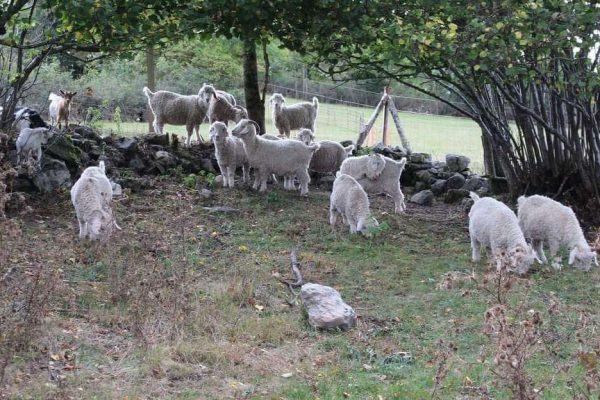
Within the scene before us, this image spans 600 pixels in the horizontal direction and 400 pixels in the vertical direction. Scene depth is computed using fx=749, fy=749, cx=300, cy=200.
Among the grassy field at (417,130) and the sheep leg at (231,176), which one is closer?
the sheep leg at (231,176)

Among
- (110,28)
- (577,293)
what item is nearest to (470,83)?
(577,293)

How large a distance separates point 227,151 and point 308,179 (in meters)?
1.45

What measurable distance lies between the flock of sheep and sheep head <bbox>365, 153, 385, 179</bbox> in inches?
0.6

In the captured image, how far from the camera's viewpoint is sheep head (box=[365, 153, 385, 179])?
11719mm

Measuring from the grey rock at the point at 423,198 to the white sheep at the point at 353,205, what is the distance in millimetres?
3271

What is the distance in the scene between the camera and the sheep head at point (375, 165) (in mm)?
11719

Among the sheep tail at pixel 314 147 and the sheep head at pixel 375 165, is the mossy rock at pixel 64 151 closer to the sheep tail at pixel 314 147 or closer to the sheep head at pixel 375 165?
the sheep tail at pixel 314 147

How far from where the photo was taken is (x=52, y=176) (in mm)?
11266

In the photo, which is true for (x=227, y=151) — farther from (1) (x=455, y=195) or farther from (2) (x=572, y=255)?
(2) (x=572, y=255)

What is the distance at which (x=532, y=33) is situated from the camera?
30.5 feet

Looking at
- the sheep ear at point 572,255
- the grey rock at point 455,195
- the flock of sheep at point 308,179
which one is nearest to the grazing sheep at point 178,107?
the flock of sheep at point 308,179

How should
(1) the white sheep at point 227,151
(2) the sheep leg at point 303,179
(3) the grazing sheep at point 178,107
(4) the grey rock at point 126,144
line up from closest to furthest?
(1) the white sheep at point 227,151
(2) the sheep leg at point 303,179
(4) the grey rock at point 126,144
(3) the grazing sheep at point 178,107

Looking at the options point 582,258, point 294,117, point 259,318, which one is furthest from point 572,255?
point 294,117

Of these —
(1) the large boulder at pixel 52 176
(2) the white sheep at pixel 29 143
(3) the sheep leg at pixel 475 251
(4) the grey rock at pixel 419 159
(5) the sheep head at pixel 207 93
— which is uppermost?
(5) the sheep head at pixel 207 93
